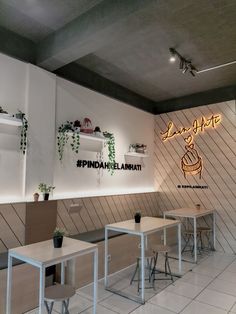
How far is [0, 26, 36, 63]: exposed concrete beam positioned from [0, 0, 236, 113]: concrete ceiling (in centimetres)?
1

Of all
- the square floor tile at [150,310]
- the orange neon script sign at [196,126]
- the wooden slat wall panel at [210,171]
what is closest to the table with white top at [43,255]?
the square floor tile at [150,310]

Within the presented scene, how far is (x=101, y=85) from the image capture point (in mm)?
4926

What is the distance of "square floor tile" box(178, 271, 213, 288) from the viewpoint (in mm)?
3541

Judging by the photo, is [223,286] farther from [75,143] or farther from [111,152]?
[75,143]

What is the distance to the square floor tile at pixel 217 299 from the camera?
9.65ft

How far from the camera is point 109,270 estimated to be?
3.76 meters

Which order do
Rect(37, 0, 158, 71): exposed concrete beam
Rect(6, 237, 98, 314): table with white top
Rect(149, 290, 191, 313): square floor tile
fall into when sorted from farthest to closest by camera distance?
Rect(149, 290, 191, 313): square floor tile → Rect(37, 0, 158, 71): exposed concrete beam → Rect(6, 237, 98, 314): table with white top

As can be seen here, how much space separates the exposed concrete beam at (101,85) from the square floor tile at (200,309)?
3.67 metres

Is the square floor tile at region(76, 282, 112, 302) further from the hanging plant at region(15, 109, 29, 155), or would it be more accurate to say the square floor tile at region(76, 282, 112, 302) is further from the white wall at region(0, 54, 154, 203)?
the hanging plant at region(15, 109, 29, 155)

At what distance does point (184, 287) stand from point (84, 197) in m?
1.94

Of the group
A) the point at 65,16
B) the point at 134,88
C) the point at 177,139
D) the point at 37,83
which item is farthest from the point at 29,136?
the point at 177,139

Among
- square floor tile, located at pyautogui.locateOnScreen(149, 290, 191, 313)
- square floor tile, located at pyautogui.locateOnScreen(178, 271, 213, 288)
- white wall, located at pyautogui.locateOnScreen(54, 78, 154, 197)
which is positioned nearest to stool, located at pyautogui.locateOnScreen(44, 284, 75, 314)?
square floor tile, located at pyautogui.locateOnScreen(149, 290, 191, 313)

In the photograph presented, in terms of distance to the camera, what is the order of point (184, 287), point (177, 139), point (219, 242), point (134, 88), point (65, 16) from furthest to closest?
point (177, 139) < point (134, 88) < point (219, 242) < point (184, 287) < point (65, 16)

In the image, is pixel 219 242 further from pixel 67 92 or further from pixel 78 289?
pixel 67 92
